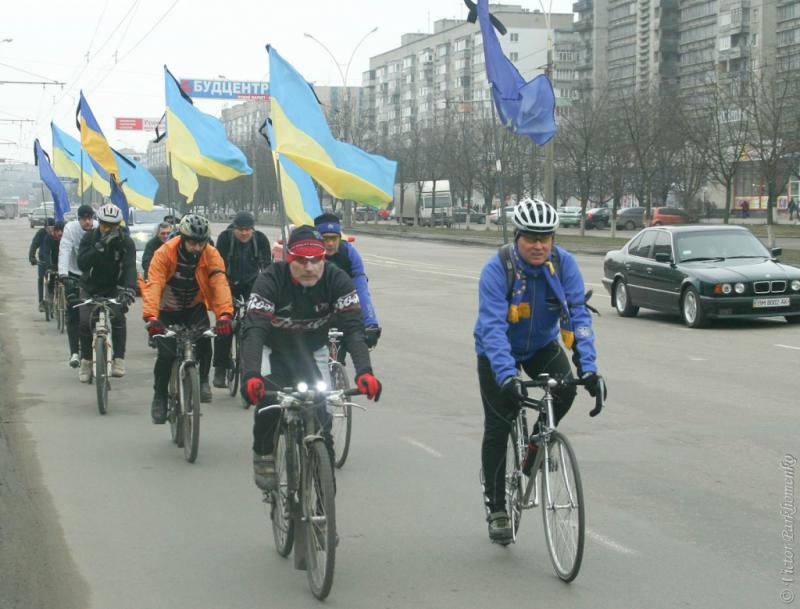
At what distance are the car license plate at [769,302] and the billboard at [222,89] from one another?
42882 millimetres

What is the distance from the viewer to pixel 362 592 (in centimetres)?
531

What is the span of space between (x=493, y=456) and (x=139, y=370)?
8.35 meters

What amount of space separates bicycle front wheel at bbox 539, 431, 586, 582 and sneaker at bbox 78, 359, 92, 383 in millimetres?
7293

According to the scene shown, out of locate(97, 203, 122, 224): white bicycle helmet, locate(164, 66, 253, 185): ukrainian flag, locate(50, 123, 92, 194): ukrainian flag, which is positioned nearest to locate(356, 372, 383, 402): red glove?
locate(97, 203, 122, 224): white bicycle helmet

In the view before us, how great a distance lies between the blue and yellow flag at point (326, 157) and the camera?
11.3m

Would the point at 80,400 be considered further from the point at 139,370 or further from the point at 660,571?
the point at 660,571

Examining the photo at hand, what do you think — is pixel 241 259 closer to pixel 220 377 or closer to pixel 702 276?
pixel 220 377

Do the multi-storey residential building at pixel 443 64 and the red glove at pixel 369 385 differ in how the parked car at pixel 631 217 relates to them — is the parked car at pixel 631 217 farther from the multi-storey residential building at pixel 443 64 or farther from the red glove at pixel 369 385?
the red glove at pixel 369 385

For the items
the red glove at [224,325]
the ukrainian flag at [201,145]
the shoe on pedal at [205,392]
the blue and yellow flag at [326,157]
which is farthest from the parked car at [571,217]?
the red glove at [224,325]

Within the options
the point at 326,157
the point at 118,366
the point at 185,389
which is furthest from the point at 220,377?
the point at 185,389

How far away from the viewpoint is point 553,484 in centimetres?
550

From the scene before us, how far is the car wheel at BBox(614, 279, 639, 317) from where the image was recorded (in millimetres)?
19328

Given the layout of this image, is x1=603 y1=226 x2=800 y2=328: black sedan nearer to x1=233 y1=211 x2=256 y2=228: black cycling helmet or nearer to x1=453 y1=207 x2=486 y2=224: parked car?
x1=233 y1=211 x2=256 y2=228: black cycling helmet

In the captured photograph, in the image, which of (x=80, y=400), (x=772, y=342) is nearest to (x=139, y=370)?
(x=80, y=400)
